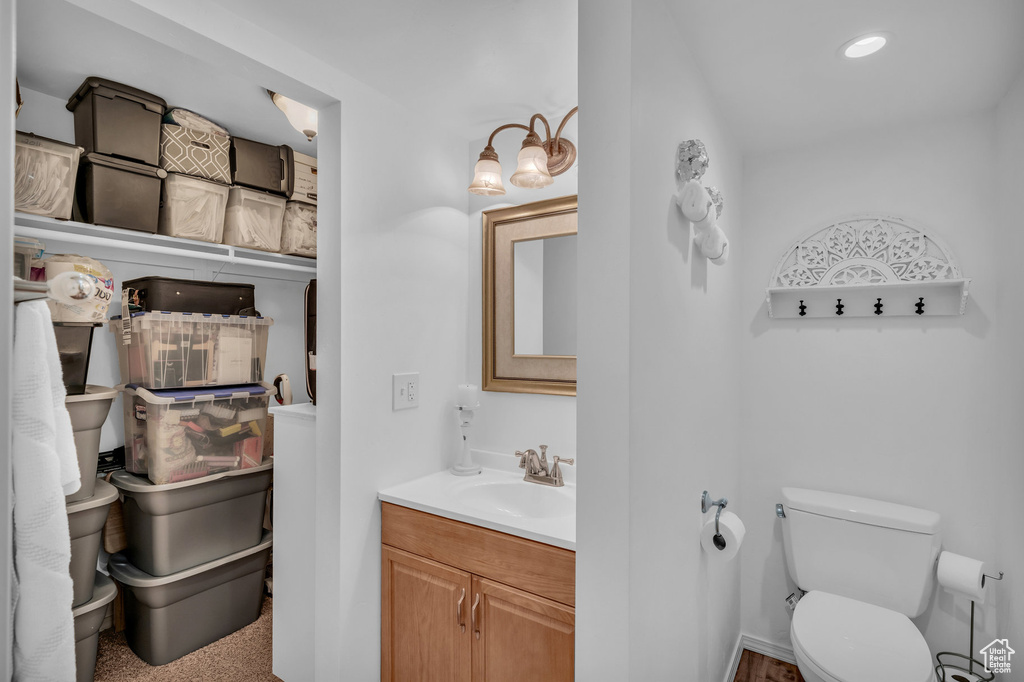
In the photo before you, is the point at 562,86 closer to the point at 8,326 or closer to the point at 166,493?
the point at 8,326

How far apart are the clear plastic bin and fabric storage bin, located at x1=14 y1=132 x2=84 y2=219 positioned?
46cm

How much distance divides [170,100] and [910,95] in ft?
8.82

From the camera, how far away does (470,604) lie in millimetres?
1583

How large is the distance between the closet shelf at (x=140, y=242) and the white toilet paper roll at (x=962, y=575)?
2.82 meters

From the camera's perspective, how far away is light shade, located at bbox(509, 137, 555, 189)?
174cm

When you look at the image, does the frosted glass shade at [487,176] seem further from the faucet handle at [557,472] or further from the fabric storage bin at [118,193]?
the fabric storage bin at [118,193]

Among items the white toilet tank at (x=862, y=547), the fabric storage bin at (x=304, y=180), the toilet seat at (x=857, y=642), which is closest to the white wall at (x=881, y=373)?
the white toilet tank at (x=862, y=547)

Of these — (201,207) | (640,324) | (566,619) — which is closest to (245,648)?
(566,619)

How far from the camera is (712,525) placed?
5.00ft

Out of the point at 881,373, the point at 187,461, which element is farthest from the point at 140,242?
the point at 881,373

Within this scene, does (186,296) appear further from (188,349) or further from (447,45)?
(447,45)

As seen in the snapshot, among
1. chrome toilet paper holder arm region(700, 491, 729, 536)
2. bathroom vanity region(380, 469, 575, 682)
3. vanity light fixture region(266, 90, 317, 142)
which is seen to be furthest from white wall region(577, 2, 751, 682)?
vanity light fixture region(266, 90, 317, 142)

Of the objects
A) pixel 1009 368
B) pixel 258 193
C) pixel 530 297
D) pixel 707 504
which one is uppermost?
pixel 258 193

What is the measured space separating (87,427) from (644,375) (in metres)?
1.93
